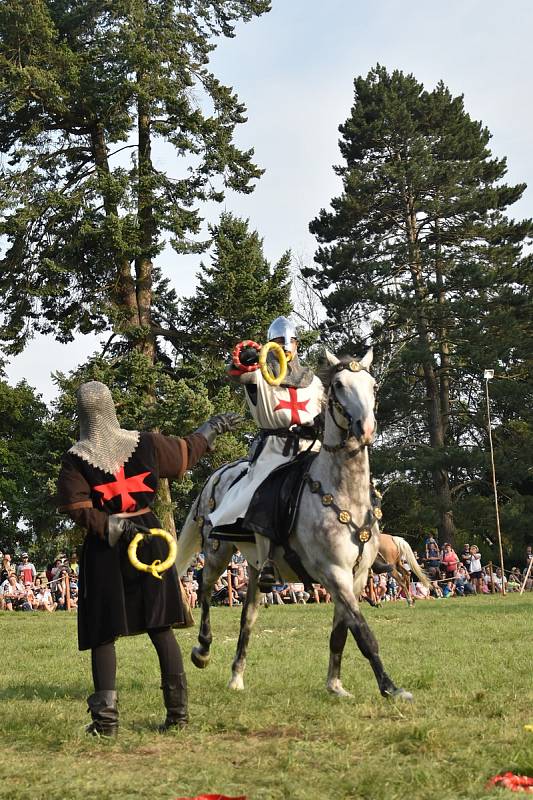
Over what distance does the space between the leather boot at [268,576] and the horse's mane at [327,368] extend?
5.26 ft

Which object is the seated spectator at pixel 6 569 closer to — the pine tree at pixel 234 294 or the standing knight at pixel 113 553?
the pine tree at pixel 234 294

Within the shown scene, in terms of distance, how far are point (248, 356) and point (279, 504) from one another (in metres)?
1.51

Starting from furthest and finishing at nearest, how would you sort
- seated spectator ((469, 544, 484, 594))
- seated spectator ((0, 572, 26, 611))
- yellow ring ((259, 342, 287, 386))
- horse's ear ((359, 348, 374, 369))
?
seated spectator ((469, 544, 484, 594))
seated spectator ((0, 572, 26, 611))
yellow ring ((259, 342, 287, 386))
horse's ear ((359, 348, 374, 369))

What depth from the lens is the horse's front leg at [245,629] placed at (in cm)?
888

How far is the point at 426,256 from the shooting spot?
4594 cm

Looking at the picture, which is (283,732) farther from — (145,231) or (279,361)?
(145,231)

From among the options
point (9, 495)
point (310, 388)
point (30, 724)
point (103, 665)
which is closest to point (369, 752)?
point (103, 665)

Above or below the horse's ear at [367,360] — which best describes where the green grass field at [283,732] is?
below

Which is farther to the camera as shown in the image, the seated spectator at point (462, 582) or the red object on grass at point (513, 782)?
the seated spectator at point (462, 582)

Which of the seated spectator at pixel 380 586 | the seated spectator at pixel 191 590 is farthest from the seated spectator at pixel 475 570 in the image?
the seated spectator at pixel 191 590

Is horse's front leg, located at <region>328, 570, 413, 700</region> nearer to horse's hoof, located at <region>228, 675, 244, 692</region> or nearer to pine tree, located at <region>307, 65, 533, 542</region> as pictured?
horse's hoof, located at <region>228, 675, 244, 692</region>

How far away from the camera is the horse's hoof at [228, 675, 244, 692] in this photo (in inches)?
343

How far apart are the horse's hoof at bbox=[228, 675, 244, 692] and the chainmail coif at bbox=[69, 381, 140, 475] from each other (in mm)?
2827

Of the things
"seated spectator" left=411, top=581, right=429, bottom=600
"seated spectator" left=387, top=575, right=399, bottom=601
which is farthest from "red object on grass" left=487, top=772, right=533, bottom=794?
"seated spectator" left=387, top=575, right=399, bottom=601
